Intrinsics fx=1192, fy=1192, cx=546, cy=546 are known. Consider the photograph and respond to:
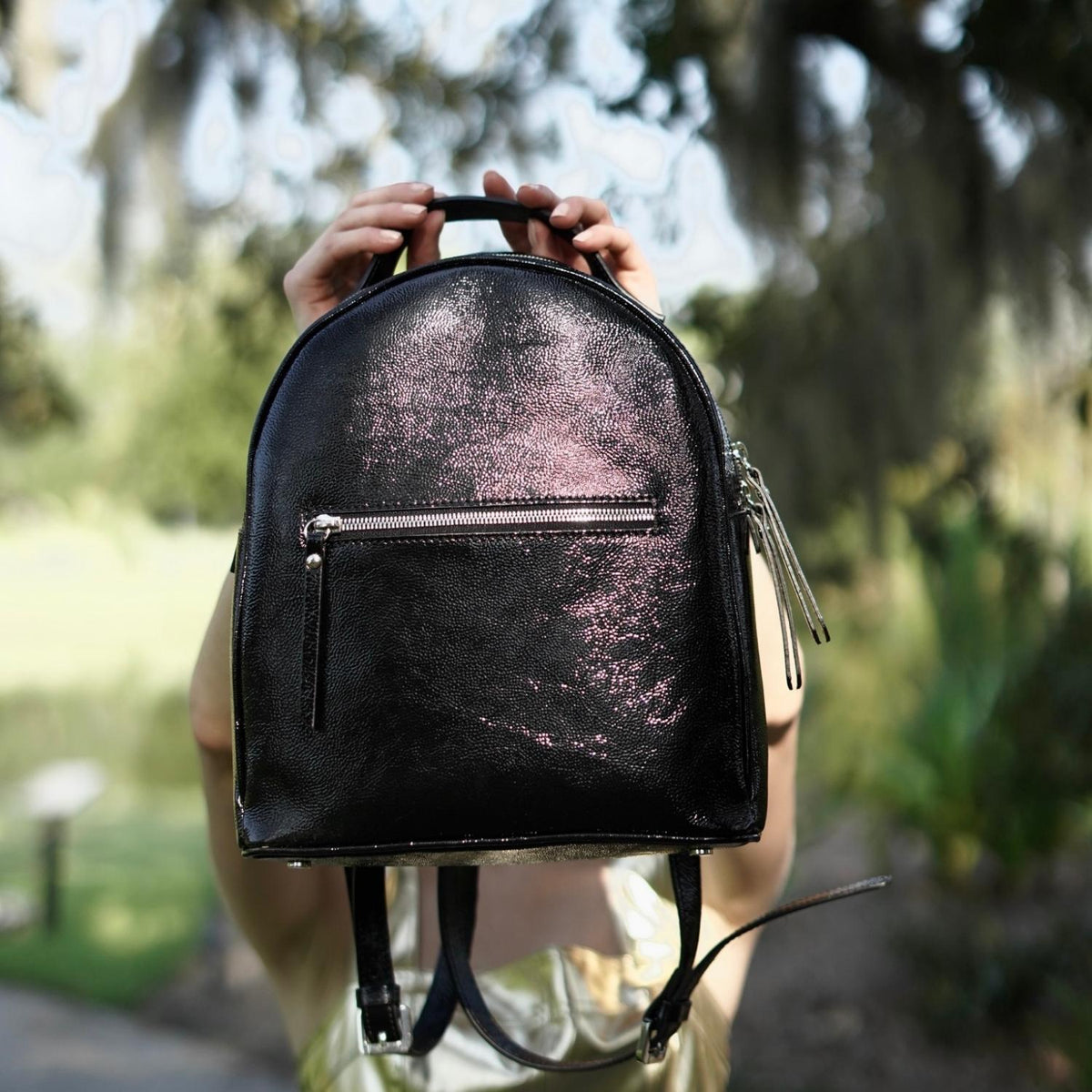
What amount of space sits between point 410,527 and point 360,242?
25 cm

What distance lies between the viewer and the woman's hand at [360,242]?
89 cm

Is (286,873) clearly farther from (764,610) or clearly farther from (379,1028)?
(764,610)

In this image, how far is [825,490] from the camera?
2.98 metres

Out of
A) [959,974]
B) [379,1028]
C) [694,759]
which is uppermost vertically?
[694,759]

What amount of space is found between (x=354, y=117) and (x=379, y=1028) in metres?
2.36

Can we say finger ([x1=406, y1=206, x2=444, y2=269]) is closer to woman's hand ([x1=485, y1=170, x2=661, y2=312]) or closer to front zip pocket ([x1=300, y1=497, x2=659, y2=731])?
woman's hand ([x1=485, y1=170, x2=661, y2=312])

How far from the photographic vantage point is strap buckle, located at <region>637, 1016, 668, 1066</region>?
0.93 m

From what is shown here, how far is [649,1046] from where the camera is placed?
934 mm

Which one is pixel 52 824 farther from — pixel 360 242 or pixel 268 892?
pixel 360 242

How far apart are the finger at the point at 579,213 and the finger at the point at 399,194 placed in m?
0.10

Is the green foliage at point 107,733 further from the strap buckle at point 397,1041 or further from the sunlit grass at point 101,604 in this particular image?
the strap buckle at point 397,1041

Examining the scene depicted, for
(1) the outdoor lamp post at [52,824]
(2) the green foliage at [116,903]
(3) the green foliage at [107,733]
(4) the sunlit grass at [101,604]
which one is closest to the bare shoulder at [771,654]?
(2) the green foliage at [116,903]

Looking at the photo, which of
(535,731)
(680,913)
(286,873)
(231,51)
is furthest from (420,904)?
(231,51)

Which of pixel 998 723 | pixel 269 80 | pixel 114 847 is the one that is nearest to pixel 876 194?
pixel 269 80
